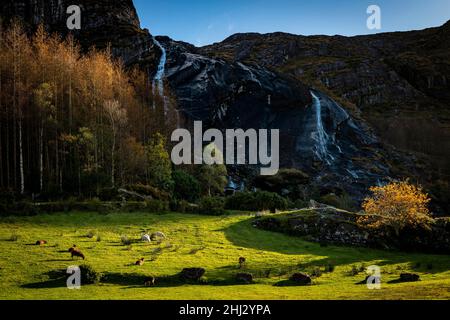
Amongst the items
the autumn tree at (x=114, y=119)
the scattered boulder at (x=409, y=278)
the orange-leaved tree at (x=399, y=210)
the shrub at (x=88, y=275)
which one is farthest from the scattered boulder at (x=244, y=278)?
the autumn tree at (x=114, y=119)

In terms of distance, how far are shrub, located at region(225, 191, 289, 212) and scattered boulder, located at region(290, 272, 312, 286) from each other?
99.5ft

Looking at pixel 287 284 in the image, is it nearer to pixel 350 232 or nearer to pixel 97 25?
pixel 350 232

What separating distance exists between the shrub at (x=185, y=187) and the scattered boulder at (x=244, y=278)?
34.6 meters

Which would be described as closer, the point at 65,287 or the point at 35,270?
the point at 65,287

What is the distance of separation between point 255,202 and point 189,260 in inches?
1122

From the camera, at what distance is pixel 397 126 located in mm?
161000

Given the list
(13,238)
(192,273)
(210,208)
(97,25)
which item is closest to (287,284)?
(192,273)

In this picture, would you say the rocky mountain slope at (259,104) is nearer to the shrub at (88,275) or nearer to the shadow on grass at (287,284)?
the shadow on grass at (287,284)

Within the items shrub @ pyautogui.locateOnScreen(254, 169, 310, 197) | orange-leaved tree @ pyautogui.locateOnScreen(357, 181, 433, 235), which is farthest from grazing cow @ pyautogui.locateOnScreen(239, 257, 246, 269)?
shrub @ pyautogui.locateOnScreen(254, 169, 310, 197)

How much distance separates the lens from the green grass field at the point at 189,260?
67.9ft

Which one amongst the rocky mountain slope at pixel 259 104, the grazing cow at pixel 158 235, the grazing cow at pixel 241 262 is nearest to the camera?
the grazing cow at pixel 241 262
